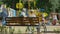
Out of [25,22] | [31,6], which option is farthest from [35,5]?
[25,22]

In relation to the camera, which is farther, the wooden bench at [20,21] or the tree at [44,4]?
the wooden bench at [20,21]

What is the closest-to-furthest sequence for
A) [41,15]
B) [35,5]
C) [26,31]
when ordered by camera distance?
[35,5]
[26,31]
[41,15]

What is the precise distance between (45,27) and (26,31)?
58cm

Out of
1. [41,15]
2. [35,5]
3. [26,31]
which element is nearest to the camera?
[35,5]

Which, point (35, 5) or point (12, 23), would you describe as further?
point (12, 23)

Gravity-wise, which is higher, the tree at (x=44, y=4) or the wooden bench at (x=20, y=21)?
the tree at (x=44, y=4)

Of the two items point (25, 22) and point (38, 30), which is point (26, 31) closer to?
point (38, 30)

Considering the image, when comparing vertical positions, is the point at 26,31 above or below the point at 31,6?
below

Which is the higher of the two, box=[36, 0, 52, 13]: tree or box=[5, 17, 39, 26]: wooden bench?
box=[36, 0, 52, 13]: tree

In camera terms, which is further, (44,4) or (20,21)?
(20,21)

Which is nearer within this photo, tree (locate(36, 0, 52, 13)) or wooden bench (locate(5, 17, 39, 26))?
tree (locate(36, 0, 52, 13))

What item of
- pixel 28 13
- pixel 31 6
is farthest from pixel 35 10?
pixel 28 13

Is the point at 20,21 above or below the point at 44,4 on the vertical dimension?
below

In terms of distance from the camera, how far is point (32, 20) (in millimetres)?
6707
